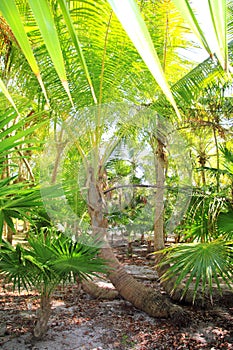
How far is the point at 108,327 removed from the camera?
3.27 m

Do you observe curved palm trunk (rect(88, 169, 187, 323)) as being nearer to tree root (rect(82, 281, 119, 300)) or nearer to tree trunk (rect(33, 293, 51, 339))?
tree root (rect(82, 281, 119, 300))

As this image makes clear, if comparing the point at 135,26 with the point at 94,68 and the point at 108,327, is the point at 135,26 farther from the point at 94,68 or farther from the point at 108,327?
the point at 108,327

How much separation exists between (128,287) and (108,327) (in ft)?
1.71

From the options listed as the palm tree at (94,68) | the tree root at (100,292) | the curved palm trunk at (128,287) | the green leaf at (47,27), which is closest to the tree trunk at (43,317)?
the curved palm trunk at (128,287)

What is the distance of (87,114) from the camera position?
2639 mm

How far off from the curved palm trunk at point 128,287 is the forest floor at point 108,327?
0.31ft

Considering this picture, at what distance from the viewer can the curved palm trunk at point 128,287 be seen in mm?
2939

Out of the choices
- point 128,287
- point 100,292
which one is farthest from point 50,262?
point 100,292

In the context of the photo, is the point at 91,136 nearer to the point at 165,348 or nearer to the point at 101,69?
the point at 101,69

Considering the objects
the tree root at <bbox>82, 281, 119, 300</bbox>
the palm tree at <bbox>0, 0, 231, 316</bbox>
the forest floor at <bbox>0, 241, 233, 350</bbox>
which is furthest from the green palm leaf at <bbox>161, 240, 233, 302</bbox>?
the tree root at <bbox>82, 281, 119, 300</bbox>

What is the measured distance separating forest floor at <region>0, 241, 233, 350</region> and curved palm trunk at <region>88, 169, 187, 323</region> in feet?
0.31

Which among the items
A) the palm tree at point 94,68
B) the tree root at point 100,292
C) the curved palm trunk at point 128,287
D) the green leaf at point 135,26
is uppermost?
the palm tree at point 94,68

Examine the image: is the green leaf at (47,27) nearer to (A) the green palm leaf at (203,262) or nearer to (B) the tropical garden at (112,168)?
(B) the tropical garden at (112,168)

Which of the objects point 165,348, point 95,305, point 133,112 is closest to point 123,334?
point 165,348
